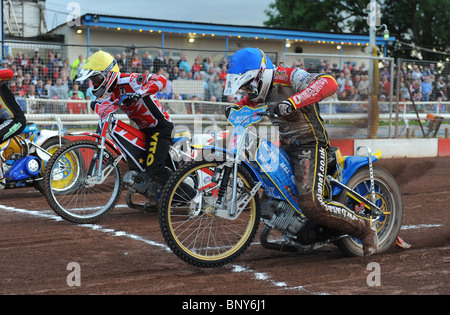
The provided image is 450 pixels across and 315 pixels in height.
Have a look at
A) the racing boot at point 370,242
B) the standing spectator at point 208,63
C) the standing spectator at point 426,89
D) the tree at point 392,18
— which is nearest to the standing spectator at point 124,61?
the standing spectator at point 208,63

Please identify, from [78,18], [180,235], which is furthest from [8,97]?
[78,18]

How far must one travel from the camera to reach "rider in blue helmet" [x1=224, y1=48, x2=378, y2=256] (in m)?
4.85

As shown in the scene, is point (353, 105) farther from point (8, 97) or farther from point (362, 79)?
point (8, 97)

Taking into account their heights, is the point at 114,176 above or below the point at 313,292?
above

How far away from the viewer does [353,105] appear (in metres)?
14.2

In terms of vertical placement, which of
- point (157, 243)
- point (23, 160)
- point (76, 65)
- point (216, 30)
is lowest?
point (157, 243)

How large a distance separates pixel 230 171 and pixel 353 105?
10020 mm

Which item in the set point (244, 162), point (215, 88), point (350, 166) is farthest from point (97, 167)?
point (215, 88)

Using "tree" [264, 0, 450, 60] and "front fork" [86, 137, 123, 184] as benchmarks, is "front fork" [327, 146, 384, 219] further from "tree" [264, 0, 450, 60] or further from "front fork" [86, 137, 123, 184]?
"tree" [264, 0, 450, 60]

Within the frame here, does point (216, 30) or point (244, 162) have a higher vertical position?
point (216, 30)

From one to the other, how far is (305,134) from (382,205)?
49.0 inches

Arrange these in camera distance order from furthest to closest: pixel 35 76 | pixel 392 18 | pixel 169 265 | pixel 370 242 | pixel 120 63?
1. pixel 392 18
2. pixel 120 63
3. pixel 35 76
4. pixel 370 242
5. pixel 169 265

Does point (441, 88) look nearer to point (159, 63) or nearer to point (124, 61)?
point (159, 63)

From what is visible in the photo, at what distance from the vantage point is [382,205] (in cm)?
571
